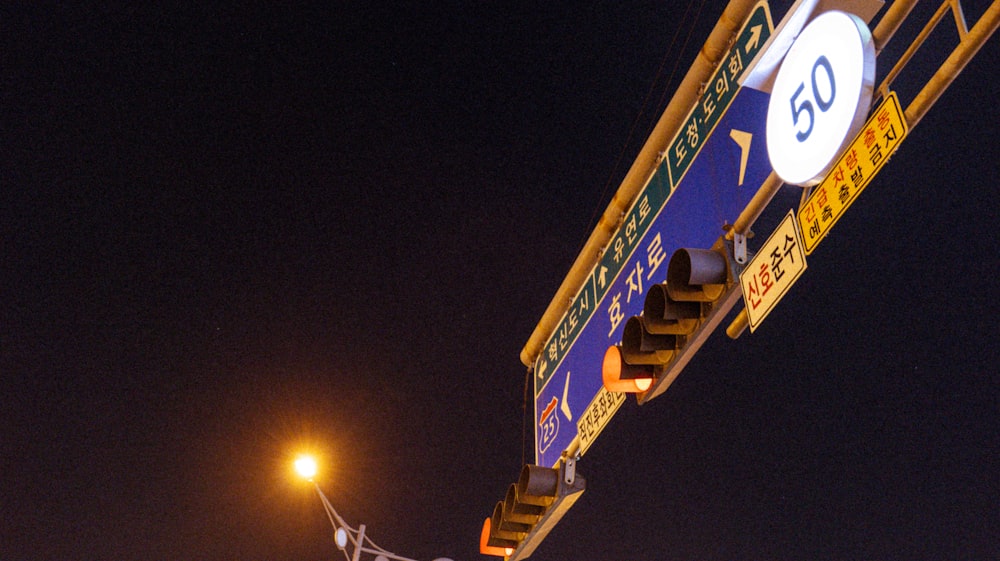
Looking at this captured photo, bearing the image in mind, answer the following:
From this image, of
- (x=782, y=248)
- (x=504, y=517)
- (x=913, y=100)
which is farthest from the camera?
(x=504, y=517)

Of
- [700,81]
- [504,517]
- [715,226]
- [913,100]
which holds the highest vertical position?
[700,81]

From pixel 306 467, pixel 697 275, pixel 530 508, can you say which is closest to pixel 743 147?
pixel 697 275

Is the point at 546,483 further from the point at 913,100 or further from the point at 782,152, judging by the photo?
the point at 913,100

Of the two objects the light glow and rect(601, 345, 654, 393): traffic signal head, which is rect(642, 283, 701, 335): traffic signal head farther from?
the light glow

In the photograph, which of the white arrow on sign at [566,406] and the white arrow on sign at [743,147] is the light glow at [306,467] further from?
the white arrow on sign at [743,147]

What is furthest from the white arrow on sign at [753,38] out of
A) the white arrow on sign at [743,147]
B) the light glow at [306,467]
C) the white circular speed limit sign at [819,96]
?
the light glow at [306,467]

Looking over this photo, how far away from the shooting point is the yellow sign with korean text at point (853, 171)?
4.11 meters

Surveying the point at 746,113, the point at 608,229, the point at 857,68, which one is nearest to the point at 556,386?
the point at 608,229

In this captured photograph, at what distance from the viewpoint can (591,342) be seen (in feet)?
25.6

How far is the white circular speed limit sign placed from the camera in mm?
4172

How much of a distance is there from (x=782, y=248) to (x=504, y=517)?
15.0 feet

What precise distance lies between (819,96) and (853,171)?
50cm

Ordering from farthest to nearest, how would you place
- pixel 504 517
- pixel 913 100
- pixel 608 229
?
1. pixel 504 517
2. pixel 608 229
3. pixel 913 100

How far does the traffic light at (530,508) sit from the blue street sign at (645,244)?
292 millimetres
